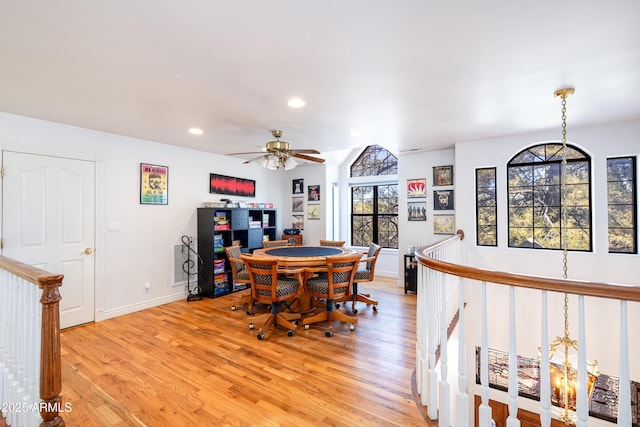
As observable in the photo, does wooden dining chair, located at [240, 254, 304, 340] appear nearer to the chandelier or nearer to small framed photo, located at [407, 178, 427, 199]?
the chandelier

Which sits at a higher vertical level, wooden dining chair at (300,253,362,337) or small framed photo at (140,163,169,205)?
small framed photo at (140,163,169,205)

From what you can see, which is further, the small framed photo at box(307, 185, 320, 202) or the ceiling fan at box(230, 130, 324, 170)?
the small framed photo at box(307, 185, 320, 202)

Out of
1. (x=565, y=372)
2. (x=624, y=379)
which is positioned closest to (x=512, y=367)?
(x=624, y=379)

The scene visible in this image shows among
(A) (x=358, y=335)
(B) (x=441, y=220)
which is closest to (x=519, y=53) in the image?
(A) (x=358, y=335)

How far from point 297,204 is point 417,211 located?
8.80 feet

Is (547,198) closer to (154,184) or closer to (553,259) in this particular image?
(553,259)

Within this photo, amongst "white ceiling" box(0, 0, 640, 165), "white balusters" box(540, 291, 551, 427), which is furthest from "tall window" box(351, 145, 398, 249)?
"white balusters" box(540, 291, 551, 427)

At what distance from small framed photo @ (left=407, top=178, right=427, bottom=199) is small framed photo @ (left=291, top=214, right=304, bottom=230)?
244 cm

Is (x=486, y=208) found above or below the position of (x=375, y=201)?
below

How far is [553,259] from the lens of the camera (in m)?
3.94

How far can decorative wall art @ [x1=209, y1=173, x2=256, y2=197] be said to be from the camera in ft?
17.2

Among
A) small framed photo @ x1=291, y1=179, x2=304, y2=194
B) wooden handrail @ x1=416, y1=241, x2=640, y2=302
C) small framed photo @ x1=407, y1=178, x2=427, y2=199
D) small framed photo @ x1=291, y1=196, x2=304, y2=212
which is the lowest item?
wooden handrail @ x1=416, y1=241, x2=640, y2=302

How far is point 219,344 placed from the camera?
9.95 ft

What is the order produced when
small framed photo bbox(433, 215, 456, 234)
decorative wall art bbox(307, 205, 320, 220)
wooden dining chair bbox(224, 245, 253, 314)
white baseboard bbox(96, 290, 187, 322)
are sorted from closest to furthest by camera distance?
white baseboard bbox(96, 290, 187, 322)
wooden dining chair bbox(224, 245, 253, 314)
small framed photo bbox(433, 215, 456, 234)
decorative wall art bbox(307, 205, 320, 220)
